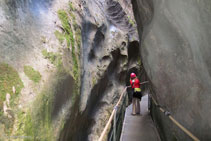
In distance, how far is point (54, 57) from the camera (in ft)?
11.8

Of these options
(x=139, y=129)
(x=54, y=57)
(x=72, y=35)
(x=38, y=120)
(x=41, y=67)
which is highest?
(x=72, y=35)

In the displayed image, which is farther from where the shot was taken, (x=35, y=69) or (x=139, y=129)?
(x=139, y=129)

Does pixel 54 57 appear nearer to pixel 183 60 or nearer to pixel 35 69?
pixel 35 69

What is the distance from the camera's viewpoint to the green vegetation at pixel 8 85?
2460 mm

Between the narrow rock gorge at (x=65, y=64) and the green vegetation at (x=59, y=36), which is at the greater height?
the green vegetation at (x=59, y=36)

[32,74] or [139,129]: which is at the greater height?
[32,74]

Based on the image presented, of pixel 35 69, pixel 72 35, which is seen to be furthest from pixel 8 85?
pixel 72 35

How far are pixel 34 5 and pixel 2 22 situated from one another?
3.79 ft

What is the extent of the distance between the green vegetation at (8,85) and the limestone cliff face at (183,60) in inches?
108

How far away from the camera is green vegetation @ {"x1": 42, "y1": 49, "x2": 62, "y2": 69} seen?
137 inches

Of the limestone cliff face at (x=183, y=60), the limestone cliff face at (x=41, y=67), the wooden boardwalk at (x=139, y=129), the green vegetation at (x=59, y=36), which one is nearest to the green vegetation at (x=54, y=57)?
the limestone cliff face at (x=41, y=67)

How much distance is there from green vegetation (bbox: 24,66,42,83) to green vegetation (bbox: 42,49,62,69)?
436 millimetres

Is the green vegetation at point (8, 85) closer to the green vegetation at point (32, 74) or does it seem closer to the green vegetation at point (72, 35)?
the green vegetation at point (32, 74)

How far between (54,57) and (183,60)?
2.53 meters
